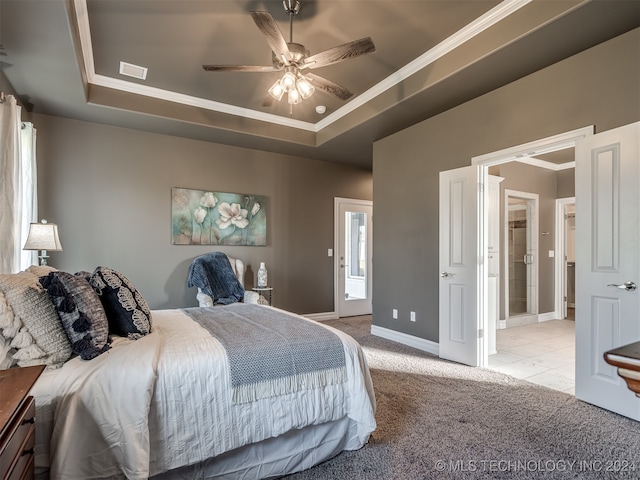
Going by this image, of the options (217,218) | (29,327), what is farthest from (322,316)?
(29,327)

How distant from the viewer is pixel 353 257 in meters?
6.07

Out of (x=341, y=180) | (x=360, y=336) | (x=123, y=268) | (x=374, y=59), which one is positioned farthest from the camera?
(x=341, y=180)

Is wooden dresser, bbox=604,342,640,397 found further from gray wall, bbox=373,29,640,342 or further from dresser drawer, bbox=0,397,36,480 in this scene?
gray wall, bbox=373,29,640,342

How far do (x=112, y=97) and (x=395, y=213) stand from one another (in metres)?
3.54

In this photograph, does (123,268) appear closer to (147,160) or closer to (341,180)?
(147,160)

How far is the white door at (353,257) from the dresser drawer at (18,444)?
485 centimetres

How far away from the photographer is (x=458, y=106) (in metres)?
3.64

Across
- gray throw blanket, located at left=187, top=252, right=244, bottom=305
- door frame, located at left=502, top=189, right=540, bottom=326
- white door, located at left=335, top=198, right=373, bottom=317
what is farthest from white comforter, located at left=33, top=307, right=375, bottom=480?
door frame, located at left=502, top=189, right=540, bottom=326

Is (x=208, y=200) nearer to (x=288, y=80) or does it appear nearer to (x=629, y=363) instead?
(x=288, y=80)

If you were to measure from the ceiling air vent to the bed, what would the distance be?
269 cm

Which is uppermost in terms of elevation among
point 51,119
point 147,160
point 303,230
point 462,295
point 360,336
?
point 51,119

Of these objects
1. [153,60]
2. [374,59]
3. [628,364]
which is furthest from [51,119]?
[628,364]

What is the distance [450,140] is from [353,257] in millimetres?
2836

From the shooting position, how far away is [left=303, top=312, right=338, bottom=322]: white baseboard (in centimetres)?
556
